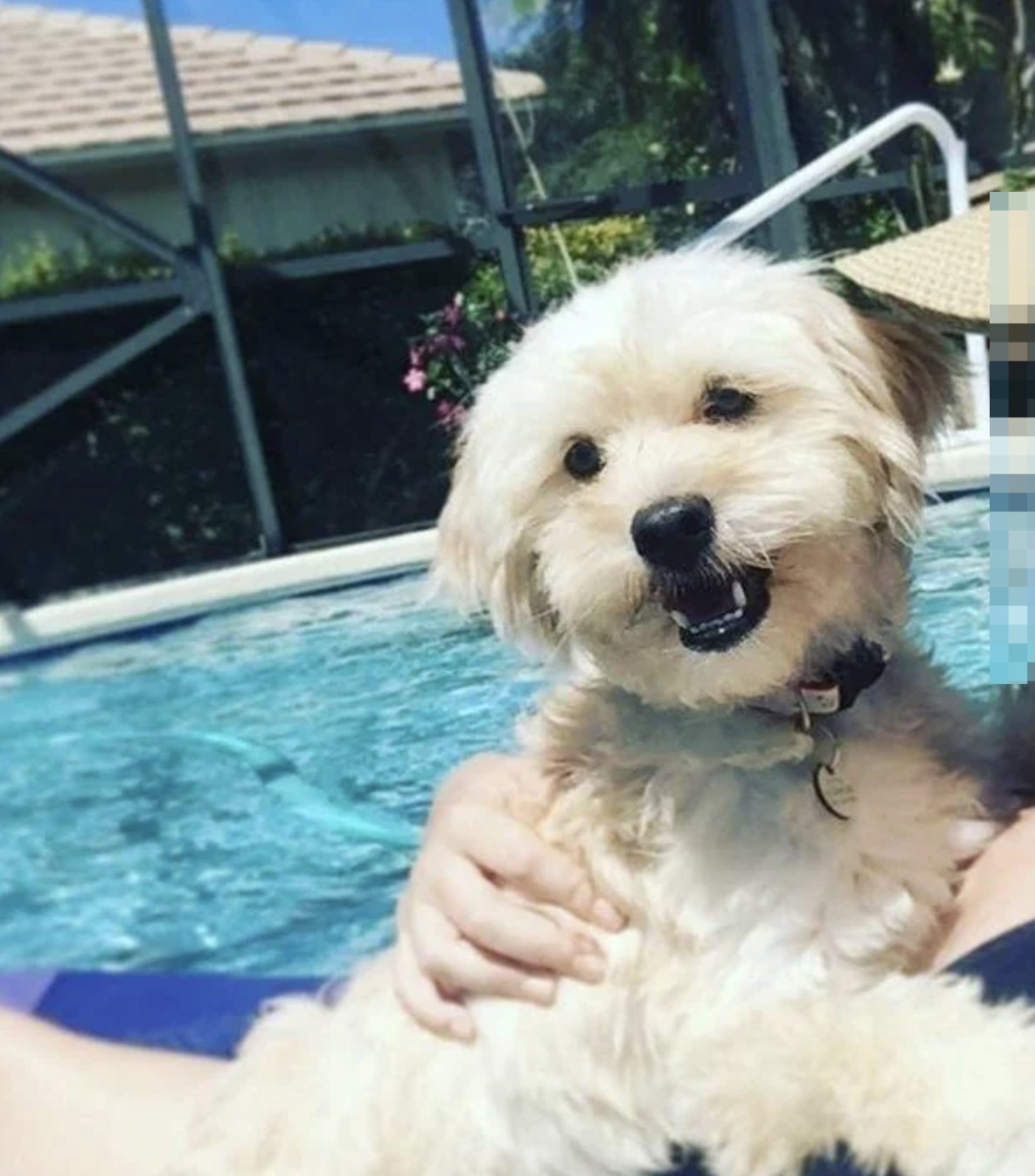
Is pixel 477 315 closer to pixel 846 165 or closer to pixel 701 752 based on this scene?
pixel 846 165

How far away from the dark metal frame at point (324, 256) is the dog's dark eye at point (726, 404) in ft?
29.8

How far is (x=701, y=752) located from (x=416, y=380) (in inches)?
376

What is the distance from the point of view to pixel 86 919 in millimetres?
5953

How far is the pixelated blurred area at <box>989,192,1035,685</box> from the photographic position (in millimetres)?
2012

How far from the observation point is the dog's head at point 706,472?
223 centimetres

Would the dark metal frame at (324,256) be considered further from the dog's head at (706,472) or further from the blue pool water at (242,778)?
the dog's head at (706,472)

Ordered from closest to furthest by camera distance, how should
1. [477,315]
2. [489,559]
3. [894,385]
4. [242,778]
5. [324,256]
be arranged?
1. [894,385]
2. [489,559]
3. [242,778]
4. [477,315]
5. [324,256]

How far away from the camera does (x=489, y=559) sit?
250 cm

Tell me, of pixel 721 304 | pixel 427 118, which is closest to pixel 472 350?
pixel 427 118

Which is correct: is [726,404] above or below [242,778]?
above

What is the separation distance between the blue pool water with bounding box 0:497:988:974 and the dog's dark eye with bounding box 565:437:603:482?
137cm

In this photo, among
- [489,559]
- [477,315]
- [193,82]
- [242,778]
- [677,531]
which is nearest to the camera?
[677,531]

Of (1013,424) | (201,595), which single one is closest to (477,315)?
(201,595)

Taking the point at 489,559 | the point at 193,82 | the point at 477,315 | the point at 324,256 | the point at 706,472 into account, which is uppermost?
the point at 193,82
